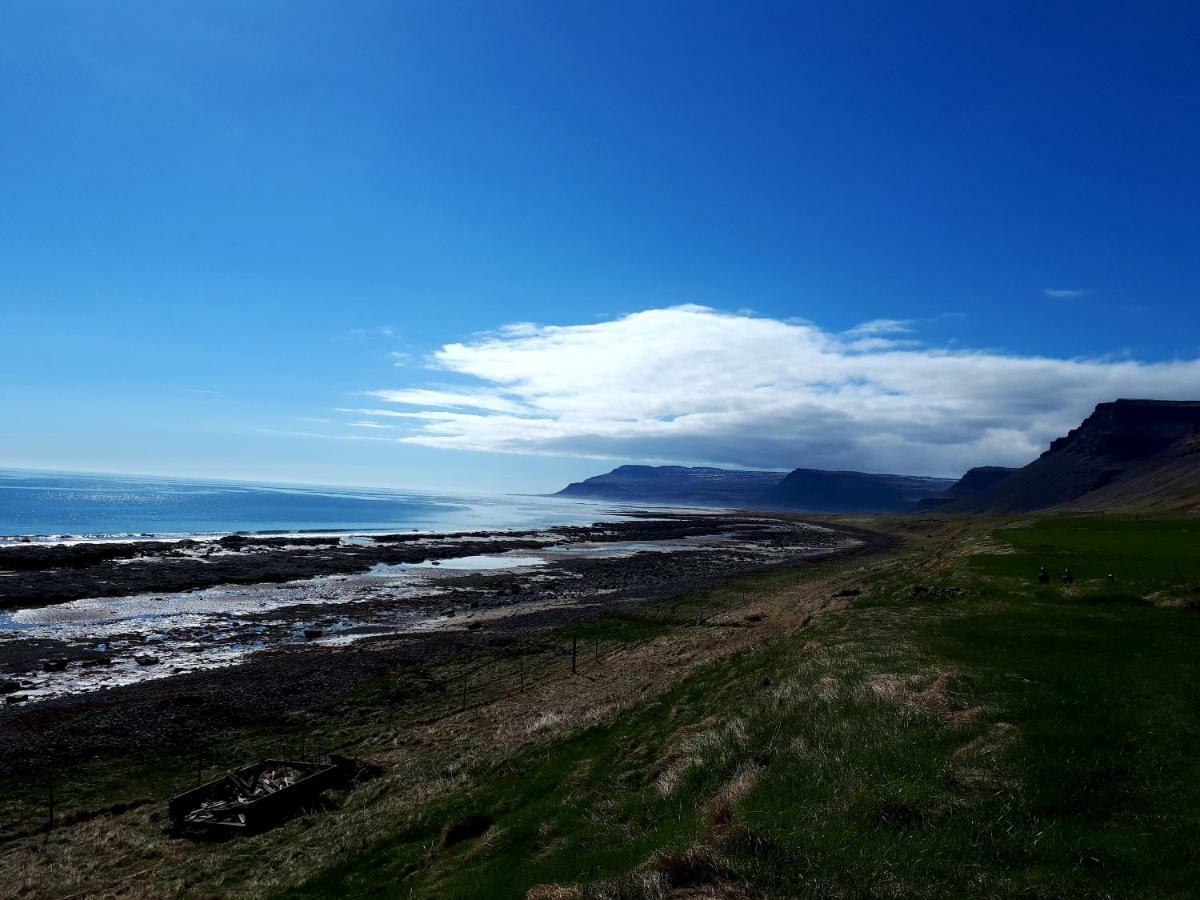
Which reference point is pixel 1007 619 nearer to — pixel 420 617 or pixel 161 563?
pixel 420 617

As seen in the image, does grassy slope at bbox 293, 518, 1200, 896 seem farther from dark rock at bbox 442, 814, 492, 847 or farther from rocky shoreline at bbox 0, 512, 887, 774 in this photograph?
rocky shoreline at bbox 0, 512, 887, 774

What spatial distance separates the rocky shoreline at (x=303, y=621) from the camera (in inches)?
977

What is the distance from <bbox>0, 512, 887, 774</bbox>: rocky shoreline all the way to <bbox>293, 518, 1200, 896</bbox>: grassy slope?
1637cm

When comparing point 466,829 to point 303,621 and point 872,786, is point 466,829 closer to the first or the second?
point 872,786

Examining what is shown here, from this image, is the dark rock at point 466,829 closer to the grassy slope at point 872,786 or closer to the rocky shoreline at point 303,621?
the grassy slope at point 872,786

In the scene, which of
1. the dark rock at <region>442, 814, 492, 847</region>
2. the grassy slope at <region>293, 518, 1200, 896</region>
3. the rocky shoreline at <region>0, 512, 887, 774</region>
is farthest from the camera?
the rocky shoreline at <region>0, 512, 887, 774</region>

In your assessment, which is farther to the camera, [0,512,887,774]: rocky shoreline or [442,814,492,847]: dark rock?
[0,512,887,774]: rocky shoreline

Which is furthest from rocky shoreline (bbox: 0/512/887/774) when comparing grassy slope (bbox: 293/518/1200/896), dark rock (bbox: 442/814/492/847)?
grassy slope (bbox: 293/518/1200/896)

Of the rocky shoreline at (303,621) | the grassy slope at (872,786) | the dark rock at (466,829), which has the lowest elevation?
the rocky shoreline at (303,621)

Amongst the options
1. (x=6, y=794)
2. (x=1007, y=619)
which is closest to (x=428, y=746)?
(x=6, y=794)

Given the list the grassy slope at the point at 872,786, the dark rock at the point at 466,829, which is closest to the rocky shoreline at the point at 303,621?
the dark rock at the point at 466,829

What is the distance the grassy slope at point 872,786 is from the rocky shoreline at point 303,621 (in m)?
16.4

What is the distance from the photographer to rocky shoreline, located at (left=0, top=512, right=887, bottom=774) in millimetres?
24828

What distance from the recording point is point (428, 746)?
70.1ft
